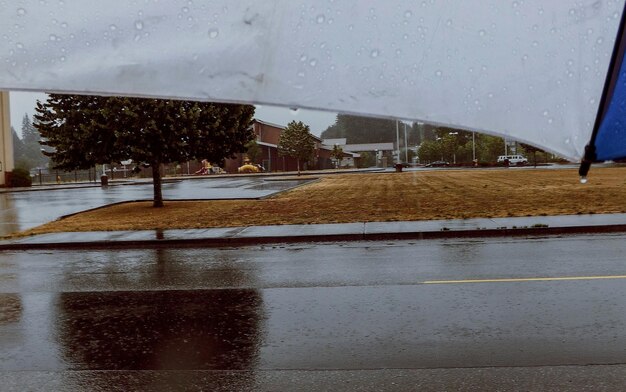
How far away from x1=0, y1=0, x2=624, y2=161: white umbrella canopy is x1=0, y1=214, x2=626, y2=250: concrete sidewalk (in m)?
11.4

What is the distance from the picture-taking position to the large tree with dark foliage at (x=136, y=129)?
1931cm

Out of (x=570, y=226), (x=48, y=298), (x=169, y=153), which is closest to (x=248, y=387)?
(x=48, y=298)

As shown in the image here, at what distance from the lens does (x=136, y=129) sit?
19500 mm

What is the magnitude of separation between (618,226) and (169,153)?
1381 centimetres

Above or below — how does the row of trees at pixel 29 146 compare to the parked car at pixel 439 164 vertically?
above

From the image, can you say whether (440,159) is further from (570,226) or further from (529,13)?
(529,13)

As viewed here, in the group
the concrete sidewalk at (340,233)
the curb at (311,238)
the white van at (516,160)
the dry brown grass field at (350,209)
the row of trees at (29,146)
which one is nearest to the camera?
the curb at (311,238)

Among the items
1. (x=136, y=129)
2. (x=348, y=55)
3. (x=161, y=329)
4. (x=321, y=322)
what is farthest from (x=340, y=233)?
(x=348, y=55)

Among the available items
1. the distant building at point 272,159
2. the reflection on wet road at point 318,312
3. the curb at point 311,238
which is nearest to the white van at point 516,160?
the distant building at point 272,159

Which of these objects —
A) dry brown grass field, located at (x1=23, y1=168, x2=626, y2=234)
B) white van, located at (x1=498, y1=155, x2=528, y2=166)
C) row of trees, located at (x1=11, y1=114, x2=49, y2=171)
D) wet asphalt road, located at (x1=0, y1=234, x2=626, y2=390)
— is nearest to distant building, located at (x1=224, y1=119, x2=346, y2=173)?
white van, located at (x1=498, y1=155, x2=528, y2=166)

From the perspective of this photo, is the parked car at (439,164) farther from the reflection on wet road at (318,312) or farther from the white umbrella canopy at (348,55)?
the white umbrella canopy at (348,55)

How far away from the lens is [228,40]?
1.33 m

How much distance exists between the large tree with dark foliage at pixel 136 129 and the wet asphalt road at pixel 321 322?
9.89 meters

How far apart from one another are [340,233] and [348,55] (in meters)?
11.7
